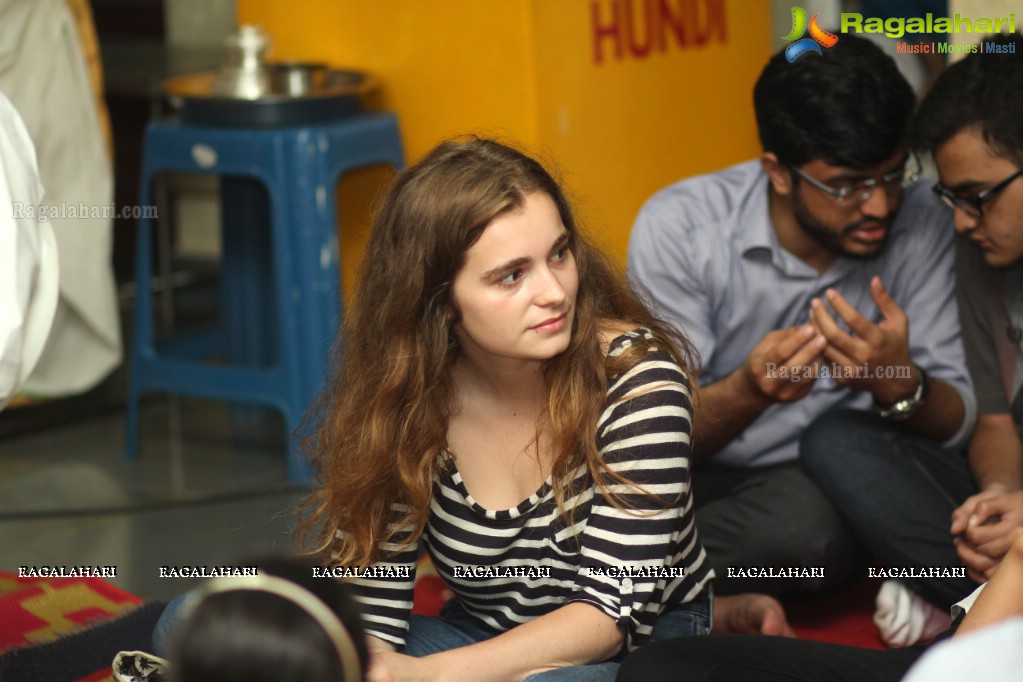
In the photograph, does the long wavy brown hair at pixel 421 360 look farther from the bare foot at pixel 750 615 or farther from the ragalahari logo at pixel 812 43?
the ragalahari logo at pixel 812 43

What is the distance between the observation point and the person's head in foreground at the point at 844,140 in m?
2.03

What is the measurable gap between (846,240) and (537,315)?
0.75m

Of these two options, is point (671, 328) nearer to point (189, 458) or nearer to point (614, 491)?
point (614, 491)

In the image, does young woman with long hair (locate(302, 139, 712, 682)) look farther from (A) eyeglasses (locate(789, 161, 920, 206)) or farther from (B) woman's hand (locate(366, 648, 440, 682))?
(A) eyeglasses (locate(789, 161, 920, 206))

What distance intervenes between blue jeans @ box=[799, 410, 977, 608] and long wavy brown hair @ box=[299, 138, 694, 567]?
21.3 inches

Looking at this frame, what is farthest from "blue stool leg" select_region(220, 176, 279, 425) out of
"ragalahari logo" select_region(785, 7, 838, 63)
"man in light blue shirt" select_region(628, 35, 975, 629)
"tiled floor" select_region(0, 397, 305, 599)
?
"ragalahari logo" select_region(785, 7, 838, 63)

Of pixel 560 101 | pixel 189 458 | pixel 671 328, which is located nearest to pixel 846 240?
pixel 671 328

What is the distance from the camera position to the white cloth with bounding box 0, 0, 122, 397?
10.4 feet

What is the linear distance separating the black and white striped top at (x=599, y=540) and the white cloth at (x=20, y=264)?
0.54 m

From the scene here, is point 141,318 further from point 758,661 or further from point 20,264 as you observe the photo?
point 758,661

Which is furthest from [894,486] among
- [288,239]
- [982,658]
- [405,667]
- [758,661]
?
[288,239]

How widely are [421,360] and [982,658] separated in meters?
0.86

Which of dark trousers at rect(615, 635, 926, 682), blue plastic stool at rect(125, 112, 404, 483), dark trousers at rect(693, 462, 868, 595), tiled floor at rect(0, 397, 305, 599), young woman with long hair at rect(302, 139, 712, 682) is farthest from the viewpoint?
blue plastic stool at rect(125, 112, 404, 483)

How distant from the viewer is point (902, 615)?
6.66ft
